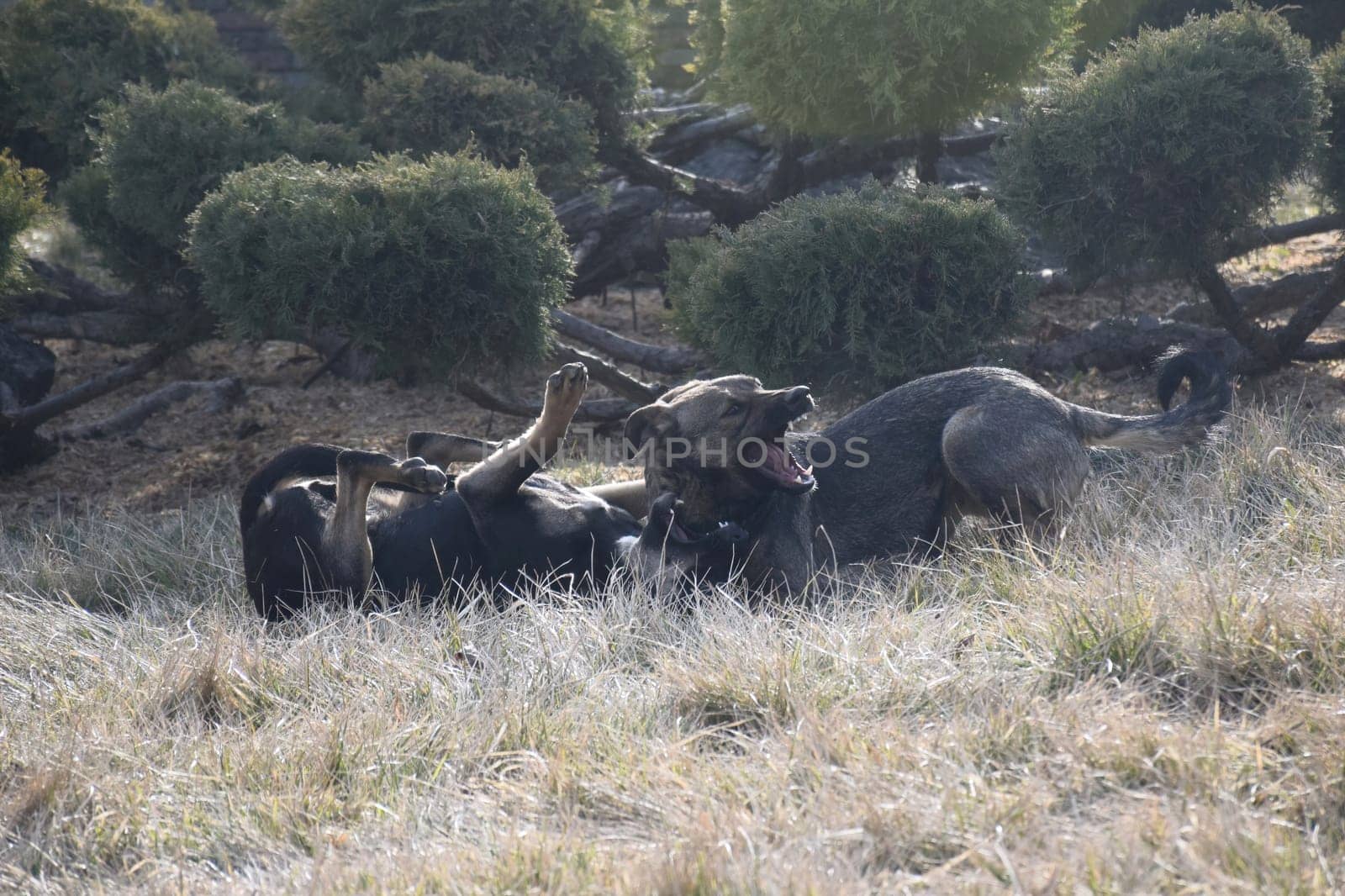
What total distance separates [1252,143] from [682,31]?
9765 millimetres

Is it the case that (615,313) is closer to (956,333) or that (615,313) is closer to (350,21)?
(350,21)

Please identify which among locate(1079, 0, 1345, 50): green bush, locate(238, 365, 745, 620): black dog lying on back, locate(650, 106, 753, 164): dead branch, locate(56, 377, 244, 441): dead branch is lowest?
locate(56, 377, 244, 441): dead branch

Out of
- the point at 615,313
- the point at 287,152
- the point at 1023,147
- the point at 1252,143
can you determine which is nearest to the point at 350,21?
the point at 287,152

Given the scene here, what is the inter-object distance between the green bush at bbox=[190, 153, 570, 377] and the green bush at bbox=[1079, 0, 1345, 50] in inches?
220

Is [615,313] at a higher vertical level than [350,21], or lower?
lower

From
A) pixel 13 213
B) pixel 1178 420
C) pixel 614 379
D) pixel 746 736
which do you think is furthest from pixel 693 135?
pixel 746 736

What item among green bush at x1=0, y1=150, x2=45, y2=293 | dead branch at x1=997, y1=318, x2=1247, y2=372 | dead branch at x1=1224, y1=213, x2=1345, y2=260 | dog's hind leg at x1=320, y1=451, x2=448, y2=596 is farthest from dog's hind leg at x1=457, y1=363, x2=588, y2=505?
dead branch at x1=1224, y1=213, x2=1345, y2=260

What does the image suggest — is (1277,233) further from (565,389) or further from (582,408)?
(565,389)

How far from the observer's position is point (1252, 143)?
284 inches

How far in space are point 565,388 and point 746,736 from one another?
2119 mm

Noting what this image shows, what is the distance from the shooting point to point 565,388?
5.31 m

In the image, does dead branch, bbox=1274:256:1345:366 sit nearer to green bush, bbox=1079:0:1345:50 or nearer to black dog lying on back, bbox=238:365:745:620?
green bush, bbox=1079:0:1345:50

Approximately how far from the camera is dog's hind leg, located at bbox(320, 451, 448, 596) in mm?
5246

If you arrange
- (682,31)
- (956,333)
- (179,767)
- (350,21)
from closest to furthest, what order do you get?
(179,767) → (956,333) → (350,21) → (682,31)
